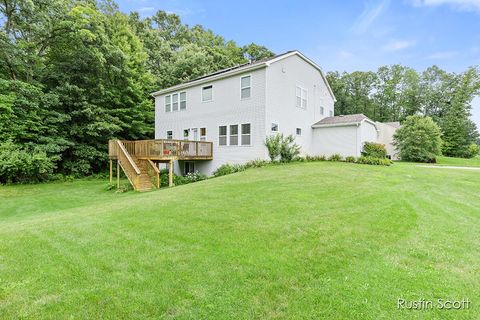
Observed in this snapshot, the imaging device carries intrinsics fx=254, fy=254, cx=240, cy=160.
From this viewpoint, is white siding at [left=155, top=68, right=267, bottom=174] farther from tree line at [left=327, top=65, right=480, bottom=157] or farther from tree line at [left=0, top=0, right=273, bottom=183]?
tree line at [left=327, top=65, right=480, bottom=157]

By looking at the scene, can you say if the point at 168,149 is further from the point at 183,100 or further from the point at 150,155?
the point at 183,100

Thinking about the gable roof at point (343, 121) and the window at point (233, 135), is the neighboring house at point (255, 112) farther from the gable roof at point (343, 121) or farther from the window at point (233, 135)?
the gable roof at point (343, 121)

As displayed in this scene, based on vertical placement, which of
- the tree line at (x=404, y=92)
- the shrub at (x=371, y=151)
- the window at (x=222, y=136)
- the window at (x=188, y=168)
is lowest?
the window at (x=188, y=168)

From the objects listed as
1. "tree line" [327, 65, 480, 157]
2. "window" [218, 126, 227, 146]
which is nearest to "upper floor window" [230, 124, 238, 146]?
"window" [218, 126, 227, 146]

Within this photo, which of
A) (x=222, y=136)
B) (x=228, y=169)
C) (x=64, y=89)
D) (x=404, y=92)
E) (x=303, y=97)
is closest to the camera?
(x=228, y=169)

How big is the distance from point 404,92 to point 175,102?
43.9 metres

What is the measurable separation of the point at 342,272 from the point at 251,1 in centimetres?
1753

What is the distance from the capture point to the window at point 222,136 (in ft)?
54.5

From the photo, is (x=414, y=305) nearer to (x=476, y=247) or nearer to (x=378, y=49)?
(x=476, y=247)

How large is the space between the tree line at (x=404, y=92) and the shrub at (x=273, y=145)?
3636 cm

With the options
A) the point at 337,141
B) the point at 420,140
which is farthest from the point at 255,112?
the point at 420,140

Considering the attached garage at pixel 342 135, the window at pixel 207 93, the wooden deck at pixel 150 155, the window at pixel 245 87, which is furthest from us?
the window at pixel 207 93

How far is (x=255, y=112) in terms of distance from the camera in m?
15.0

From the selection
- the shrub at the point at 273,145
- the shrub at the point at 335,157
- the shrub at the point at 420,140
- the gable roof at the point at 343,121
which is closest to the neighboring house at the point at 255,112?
the gable roof at the point at 343,121
